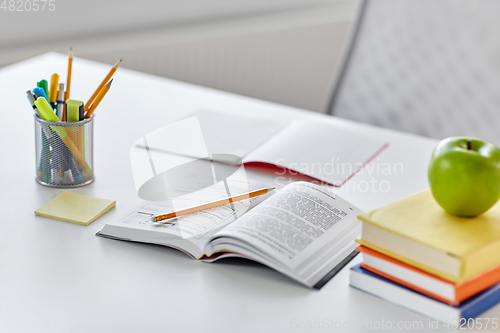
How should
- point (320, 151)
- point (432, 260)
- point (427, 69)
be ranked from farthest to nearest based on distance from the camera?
point (427, 69)
point (320, 151)
point (432, 260)

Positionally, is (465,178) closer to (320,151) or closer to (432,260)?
(432,260)

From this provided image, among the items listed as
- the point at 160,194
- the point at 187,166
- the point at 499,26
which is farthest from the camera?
the point at 499,26

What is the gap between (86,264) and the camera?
0.70 meters

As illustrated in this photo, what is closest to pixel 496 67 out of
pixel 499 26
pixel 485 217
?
pixel 499 26

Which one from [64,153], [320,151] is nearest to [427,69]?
[320,151]

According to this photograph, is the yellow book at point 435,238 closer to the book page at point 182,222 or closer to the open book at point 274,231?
the open book at point 274,231

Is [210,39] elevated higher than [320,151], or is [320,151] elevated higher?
[210,39]

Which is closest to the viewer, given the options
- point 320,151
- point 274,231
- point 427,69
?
point 274,231

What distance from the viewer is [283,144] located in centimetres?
111

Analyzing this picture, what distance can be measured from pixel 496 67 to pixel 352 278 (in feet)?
3.24

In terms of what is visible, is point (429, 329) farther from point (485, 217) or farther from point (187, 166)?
point (187, 166)

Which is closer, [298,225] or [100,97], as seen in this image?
[298,225]

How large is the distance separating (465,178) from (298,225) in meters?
0.22

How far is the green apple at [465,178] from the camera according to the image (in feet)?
2.04
